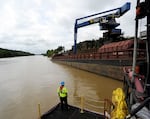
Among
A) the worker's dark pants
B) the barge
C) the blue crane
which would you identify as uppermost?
the blue crane

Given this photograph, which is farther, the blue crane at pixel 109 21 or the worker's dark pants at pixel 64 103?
the blue crane at pixel 109 21

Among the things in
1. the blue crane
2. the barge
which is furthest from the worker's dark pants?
the blue crane

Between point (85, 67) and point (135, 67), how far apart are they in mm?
19063

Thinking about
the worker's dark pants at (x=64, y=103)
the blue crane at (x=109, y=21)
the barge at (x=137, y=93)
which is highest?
the blue crane at (x=109, y=21)

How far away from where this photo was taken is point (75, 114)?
6.16 metres

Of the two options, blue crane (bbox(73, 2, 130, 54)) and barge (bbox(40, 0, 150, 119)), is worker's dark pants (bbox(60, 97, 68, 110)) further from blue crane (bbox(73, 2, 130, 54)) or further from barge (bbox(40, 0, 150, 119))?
blue crane (bbox(73, 2, 130, 54))

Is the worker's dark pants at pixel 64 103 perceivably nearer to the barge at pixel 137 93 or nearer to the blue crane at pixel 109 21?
the barge at pixel 137 93

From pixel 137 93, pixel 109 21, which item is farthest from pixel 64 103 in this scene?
pixel 109 21

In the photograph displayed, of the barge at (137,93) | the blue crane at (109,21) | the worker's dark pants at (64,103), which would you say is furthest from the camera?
the blue crane at (109,21)

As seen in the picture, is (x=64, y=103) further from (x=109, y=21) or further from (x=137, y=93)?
(x=109, y=21)

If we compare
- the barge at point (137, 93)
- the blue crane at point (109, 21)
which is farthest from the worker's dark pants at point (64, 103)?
the blue crane at point (109, 21)

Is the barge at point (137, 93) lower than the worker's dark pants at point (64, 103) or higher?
higher

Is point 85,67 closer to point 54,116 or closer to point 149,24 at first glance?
point 54,116

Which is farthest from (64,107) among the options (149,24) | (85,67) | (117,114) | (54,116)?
(85,67)
